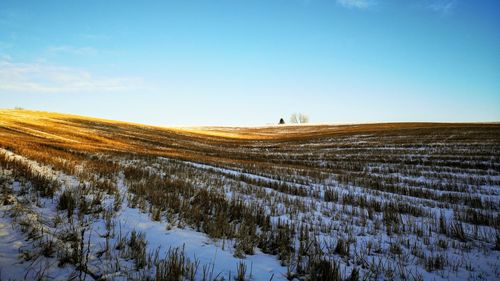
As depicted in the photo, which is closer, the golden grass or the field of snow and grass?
the field of snow and grass

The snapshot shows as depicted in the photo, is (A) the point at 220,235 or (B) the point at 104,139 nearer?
(A) the point at 220,235

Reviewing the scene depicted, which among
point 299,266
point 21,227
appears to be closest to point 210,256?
point 299,266

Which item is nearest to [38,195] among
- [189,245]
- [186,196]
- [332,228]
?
[186,196]

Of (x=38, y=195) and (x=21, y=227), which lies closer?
(x=21, y=227)

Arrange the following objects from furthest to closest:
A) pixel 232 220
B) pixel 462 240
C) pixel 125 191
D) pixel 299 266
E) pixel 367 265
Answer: pixel 125 191 → pixel 232 220 → pixel 462 240 → pixel 367 265 → pixel 299 266

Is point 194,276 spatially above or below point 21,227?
below

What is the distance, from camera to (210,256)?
4.07 m

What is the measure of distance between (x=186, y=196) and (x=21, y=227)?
383 cm

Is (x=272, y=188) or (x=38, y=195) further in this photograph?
(x=272, y=188)

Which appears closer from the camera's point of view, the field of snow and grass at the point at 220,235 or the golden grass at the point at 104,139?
the field of snow and grass at the point at 220,235

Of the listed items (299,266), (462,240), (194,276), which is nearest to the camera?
(194,276)

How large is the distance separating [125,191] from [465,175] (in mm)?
15769

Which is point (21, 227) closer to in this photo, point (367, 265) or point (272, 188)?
point (367, 265)

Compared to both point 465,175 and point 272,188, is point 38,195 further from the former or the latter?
point 465,175
